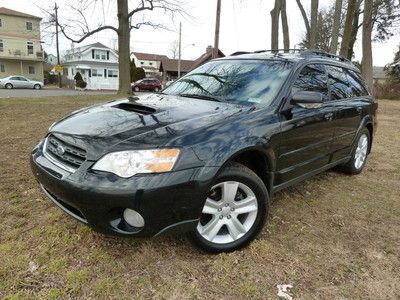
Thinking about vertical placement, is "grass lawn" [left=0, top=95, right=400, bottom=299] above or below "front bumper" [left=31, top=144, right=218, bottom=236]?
below

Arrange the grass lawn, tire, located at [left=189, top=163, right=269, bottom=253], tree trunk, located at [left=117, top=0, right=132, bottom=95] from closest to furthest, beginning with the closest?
the grass lawn, tire, located at [left=189, top=163, right=269, bottom=253], tree trunk, located at [left=117, top=0, right=132, bottom=95]

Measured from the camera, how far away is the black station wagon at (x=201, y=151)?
2.47 metres

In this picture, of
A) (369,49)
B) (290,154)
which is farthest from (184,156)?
(369,49)

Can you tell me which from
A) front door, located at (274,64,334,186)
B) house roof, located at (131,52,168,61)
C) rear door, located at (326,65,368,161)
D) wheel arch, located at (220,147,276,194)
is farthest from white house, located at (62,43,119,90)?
wheel arch, located at (220,147,276,194)

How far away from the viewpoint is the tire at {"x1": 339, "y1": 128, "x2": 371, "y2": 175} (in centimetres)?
514

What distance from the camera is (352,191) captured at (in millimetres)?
4680

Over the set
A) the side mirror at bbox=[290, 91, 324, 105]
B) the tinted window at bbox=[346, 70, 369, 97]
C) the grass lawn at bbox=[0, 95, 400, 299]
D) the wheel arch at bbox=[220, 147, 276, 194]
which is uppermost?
the tinted window at bbox=[346, 70, 369, 97]

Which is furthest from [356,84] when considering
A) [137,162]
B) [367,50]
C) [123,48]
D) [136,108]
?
[123,48]

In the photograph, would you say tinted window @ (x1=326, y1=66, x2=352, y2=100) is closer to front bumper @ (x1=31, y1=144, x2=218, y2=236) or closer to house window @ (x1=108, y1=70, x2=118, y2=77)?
front bumper @ (x1=31, y1=144, x2=218, y2=236)

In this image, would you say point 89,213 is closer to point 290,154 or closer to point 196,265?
point 196,265

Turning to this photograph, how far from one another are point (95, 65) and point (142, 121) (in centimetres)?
5008

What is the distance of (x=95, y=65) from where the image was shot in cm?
4962

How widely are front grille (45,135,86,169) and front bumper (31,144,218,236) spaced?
0.08m

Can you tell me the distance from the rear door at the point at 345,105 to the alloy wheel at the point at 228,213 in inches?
71.4
